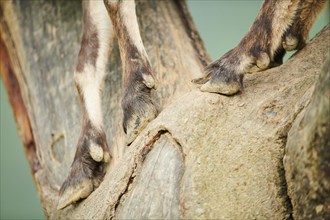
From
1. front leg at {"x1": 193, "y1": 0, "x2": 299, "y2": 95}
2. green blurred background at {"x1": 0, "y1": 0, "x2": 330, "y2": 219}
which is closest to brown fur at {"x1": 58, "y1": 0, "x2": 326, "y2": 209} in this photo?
front leg at {"x1": 193, "y1": 0, "x2": 299, "y2": 95}

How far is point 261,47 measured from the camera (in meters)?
3.44

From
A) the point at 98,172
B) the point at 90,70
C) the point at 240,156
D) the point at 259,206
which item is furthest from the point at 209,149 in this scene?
the point at 90,70

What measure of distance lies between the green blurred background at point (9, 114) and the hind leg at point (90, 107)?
457cm

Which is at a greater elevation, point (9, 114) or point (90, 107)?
point (90, 107)

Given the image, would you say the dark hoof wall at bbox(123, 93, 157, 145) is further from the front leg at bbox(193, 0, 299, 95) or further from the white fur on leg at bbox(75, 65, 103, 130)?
the white fur on leg at bbox(75, 65, 103, 130)

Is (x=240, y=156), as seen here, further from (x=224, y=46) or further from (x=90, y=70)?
(x=224, y=46)

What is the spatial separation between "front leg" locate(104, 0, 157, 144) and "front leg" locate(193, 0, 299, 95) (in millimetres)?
319

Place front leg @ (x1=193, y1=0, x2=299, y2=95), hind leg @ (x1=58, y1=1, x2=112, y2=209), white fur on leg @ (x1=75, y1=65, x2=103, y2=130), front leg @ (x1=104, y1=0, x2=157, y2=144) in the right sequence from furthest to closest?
white fur on leg @ (x1=75, y1=65, x2=103, y2=130)
hind leg @ (x1=58, y1=1, x2=112, y2=209)
front leg @ (x1=104, y1=0, x2=157, y2=144)
front leg @ (x1=193, y1=0, x2=299, y2=95)

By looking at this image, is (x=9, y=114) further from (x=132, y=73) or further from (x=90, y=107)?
(x=132, y=73)

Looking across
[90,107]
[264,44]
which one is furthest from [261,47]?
[90,107]

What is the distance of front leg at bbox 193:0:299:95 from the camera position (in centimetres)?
335

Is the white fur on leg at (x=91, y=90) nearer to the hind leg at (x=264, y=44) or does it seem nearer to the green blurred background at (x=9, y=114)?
the hind leg at (x=264, y=44)

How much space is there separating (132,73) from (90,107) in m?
0.47

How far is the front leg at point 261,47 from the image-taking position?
11.0ft
